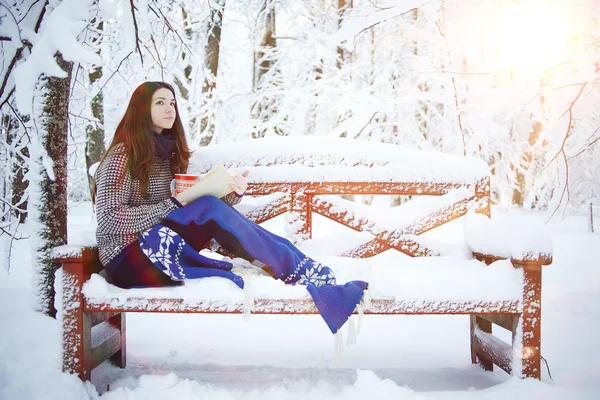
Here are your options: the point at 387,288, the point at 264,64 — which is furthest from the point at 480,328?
the point at 264,64

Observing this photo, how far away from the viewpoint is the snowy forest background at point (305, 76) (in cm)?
249

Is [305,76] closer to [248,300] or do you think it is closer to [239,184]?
[239,184]

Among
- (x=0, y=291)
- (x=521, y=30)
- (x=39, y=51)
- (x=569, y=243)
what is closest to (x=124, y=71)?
(x=0, y=291)

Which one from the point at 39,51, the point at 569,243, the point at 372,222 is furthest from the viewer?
the point at 569,243

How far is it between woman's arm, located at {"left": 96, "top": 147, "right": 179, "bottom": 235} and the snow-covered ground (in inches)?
9.6

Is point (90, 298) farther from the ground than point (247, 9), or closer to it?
closer to it

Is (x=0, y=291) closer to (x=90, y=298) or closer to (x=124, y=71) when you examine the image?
(x=90, y=298)

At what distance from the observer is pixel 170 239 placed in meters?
2.15

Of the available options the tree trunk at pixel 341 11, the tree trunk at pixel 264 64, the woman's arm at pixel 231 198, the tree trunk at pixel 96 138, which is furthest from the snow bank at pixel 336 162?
the tree trunk at pixel 341 11

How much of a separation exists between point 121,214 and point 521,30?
2557 mm

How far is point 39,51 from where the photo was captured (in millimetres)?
2012

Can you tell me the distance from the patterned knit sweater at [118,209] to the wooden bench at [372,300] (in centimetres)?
10

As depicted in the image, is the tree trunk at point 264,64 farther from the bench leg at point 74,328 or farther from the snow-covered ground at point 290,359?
the bench leg at point 74,328

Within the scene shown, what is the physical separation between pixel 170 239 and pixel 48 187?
37.4 inches
